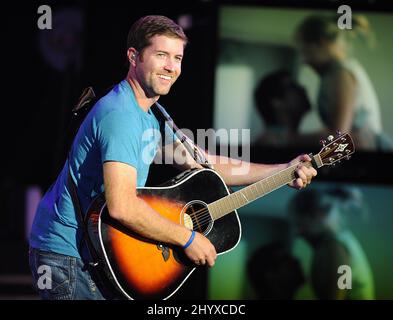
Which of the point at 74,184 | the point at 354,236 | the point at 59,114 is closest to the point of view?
the point at 74,184

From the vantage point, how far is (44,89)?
25.8 feet

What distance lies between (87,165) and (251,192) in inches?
34.3

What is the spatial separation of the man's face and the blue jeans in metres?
0.81

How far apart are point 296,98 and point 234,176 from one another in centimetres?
225

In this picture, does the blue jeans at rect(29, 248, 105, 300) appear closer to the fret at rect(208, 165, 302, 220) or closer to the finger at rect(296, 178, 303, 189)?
the fret at rect(208, 165, 302, 220)

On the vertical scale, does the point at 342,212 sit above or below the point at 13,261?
above

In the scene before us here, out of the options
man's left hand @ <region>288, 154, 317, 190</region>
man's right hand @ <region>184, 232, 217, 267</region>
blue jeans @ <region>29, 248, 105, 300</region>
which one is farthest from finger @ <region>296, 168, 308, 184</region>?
blue jeans @ <region>29, 248, 105, 300</region>

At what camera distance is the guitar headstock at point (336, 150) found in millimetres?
3822

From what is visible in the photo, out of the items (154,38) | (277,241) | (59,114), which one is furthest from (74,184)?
(59,114)

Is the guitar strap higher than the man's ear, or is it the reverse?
the man's ear

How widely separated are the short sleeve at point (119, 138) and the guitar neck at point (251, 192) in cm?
63

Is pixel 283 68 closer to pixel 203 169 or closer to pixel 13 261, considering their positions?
pixel 203 169

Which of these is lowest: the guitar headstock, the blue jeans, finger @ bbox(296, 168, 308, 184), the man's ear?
the blue jeans

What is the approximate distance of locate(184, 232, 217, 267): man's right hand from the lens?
11.1ft
